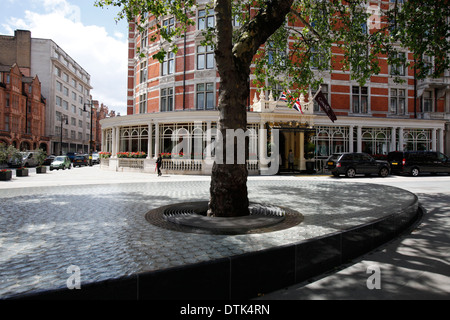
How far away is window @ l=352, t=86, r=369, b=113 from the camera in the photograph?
25.7 meters

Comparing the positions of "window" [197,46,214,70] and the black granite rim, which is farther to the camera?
"window" [197,46,214,70]

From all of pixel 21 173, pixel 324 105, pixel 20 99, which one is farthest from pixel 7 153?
pixel 20 99

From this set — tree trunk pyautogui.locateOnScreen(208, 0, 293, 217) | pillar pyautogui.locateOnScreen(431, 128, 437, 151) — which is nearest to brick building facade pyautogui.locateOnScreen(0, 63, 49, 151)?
tree trunk pyautogui.locateOnScreen(208, 0, 293, 217)

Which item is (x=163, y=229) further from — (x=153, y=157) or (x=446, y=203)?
(x=153, y=157)

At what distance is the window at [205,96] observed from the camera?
76.9 feet

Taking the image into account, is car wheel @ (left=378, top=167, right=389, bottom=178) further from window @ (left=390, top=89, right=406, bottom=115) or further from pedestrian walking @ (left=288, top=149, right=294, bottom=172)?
window @ (left=390, top=89, right=406, bottom=115)

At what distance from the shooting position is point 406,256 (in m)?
4.43

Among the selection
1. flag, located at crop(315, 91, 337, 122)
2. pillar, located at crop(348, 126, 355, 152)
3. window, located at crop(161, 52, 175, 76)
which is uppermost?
window, located at crop(161, 52, 175, 76)

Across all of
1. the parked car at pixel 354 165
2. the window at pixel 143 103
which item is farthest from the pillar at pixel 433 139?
the window at pixel 143 103

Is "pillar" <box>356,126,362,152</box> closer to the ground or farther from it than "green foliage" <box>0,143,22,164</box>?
farther from it

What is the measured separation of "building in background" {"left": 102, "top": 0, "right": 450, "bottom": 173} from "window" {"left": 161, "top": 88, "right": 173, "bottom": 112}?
0.09 meters

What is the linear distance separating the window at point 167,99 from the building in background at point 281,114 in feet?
0.30

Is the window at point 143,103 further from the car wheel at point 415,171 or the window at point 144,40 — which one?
the car wheel at point 415,171

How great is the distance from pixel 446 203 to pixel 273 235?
26.1 feet
